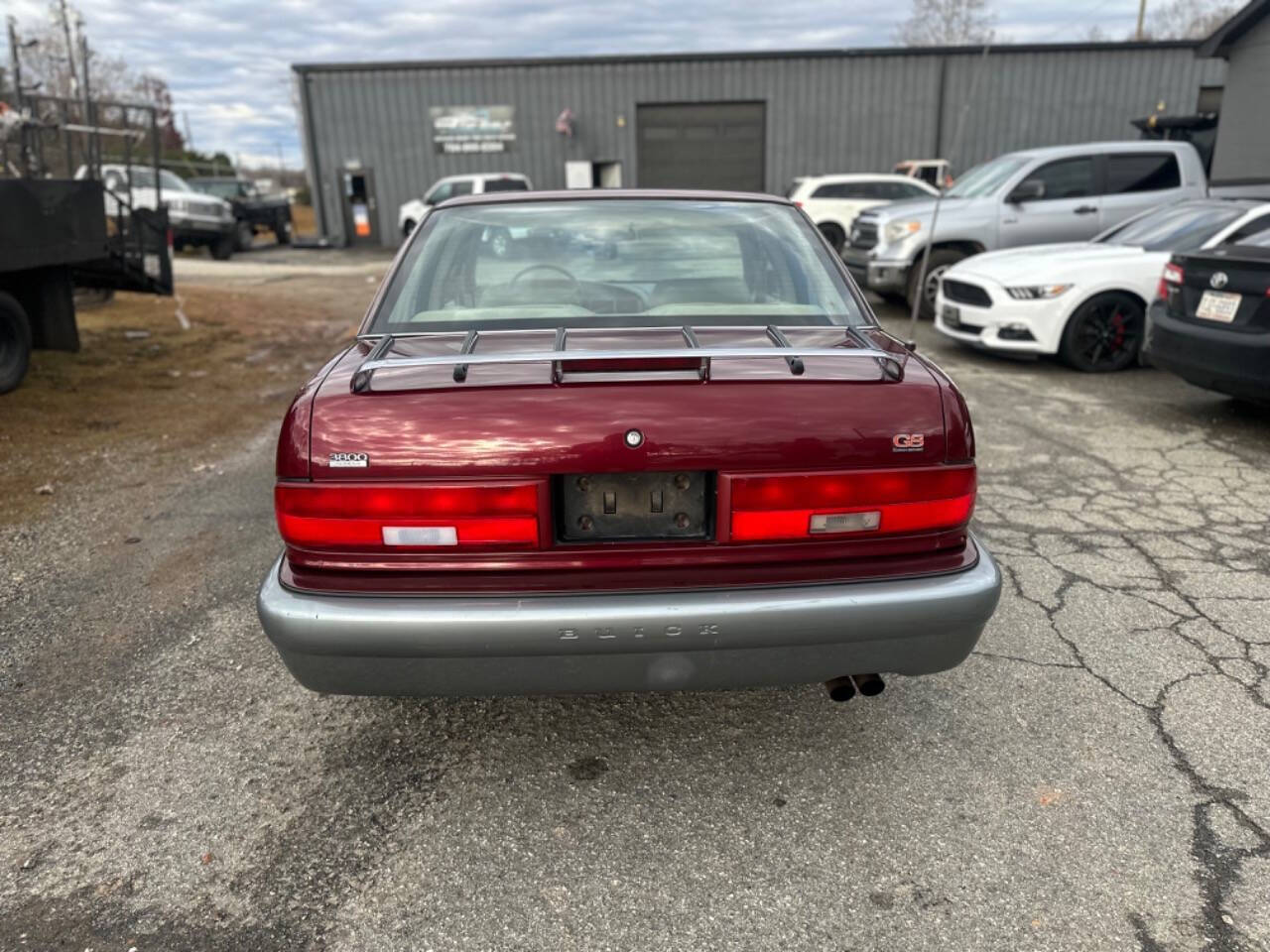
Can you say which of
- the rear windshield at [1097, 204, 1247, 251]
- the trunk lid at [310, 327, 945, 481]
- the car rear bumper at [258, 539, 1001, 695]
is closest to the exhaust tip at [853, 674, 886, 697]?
the car rear bumper at [258, 539, 1001, 695]

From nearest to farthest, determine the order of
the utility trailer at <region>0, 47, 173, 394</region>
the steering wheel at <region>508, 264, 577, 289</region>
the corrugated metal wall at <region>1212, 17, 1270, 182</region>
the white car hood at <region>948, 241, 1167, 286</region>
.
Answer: the steering wheel at <region>508, 264, 577, 289</region> < the utility trailer at <region>0, 47, 173, 394</region> < the white car hood at <region>948, 241, 1167, 286</region> < the corrugated metal wall at <region>1212, 17, 1270, 182</region>

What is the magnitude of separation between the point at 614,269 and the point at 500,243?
0.42 meters

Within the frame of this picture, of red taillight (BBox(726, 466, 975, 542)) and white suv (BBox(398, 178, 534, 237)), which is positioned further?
white suv (BBox(398, 178, 534, 237))

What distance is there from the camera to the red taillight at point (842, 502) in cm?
217

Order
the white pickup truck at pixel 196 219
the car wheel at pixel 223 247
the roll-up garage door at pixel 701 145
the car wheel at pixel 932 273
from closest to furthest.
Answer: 1. the car wheel at pixel 932 273
2. the white pickup truck at pixel 196 219
3. the car wheel at pixel 223 247
4. the roll-up garage door at pixel 701 145

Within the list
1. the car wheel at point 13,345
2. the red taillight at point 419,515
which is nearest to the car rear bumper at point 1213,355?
the red taillight at point 419,515

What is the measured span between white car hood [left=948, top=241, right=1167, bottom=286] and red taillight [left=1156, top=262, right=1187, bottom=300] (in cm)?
131

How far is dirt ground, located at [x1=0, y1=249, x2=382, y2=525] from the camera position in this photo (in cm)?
560

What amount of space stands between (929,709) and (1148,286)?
6.26 meters

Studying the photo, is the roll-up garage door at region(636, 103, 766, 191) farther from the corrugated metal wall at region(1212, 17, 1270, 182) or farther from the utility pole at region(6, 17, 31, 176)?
the utility pole at region(6, 17, 31, 176)

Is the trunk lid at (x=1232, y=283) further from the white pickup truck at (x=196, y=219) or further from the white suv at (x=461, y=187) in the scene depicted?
the white pickup truck at (x=196, y=219)

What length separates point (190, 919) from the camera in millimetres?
2084

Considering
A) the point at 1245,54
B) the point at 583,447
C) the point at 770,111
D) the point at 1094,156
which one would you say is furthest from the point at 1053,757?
the point at 770,111

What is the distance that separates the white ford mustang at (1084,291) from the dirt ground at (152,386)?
6.11 metres
